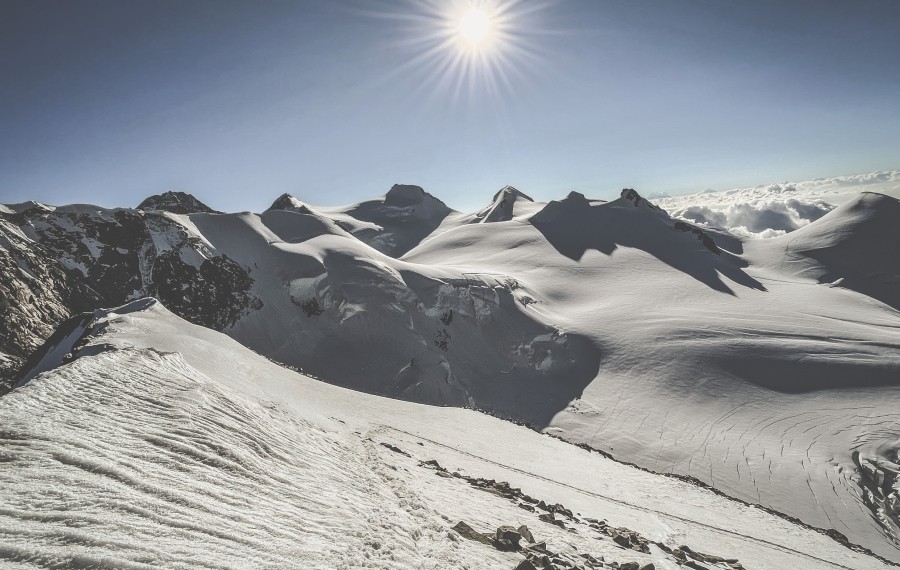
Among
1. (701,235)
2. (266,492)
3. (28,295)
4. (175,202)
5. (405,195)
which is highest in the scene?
(405,195)

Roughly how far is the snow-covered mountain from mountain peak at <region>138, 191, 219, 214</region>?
50920mm

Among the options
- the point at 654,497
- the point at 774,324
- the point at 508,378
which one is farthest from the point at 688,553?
the point at 774,324

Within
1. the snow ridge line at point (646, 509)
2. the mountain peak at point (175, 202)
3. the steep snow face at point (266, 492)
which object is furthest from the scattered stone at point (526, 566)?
the mountain peak at point (175, 202)

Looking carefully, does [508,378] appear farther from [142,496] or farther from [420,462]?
[142,496]

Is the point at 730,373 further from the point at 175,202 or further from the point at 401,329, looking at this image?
the point at 175,202

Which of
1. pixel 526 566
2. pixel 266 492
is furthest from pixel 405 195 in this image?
pixel 526 566

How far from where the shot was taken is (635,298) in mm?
61125

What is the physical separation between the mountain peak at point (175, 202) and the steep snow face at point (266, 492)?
98.8 metres

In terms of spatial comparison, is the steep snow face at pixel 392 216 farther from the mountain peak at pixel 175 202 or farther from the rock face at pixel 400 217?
the mountain peak at pixel 175 202

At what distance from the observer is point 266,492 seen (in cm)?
775

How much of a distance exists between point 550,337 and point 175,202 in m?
97.3

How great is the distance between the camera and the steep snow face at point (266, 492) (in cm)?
538

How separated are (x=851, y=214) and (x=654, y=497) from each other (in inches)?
4978

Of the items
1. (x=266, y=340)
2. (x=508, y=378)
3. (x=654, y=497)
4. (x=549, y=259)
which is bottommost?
(x=654, y=497)
